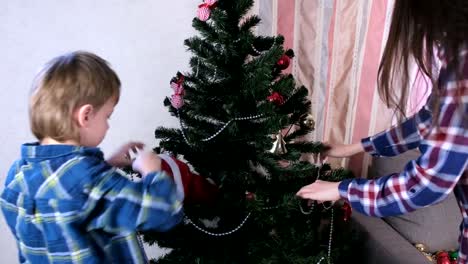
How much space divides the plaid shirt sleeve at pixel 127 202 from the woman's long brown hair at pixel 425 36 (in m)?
0.49

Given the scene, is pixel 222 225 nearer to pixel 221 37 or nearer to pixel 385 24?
pixel 221 37

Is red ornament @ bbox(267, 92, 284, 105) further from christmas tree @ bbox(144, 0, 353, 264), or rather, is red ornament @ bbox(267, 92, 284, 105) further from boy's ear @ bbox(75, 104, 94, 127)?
boy's ear @ bbox(75, 104, 94, 127)

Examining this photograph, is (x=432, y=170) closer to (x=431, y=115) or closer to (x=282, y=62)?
(x=431, y=115)

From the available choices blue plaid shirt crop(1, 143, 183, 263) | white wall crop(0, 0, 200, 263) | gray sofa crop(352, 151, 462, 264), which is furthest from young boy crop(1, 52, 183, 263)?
gray sofa crop(352, 151, 462, 264)

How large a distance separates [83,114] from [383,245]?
3.51ft

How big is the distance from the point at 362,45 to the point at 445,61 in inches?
36.1

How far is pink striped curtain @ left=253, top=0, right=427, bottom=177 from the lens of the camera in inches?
59.4

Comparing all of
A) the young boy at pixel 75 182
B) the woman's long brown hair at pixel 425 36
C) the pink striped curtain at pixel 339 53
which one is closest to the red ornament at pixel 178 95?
the young boy at pixel 75 182

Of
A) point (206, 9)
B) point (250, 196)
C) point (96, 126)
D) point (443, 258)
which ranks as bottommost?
point (443, 258)

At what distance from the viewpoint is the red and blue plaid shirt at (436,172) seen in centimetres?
63

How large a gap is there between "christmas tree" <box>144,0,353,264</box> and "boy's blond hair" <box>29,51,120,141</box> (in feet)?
0.98

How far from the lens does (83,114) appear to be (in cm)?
74

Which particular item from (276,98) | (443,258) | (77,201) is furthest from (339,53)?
(77,201)

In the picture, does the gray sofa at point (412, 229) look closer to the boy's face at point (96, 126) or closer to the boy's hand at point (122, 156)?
the boy's hand at point (122, 156)
